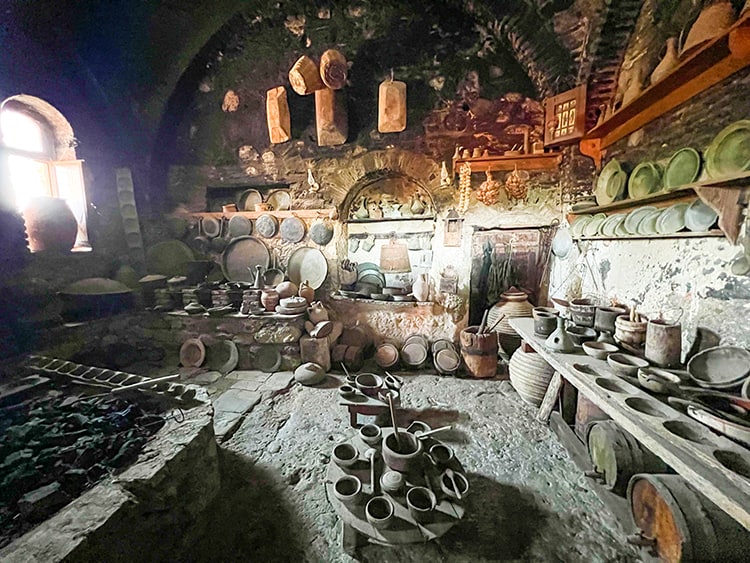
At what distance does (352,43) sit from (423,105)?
3.86 ft

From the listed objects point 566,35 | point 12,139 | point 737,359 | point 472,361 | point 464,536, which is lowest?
point 464,536

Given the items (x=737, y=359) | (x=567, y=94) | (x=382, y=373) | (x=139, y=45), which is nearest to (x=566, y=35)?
(x=567, y=94)

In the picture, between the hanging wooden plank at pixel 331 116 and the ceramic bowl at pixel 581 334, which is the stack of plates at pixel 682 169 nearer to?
the ceramic bowl at pixel 581 334

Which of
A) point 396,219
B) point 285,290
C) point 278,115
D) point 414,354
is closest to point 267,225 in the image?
point 285,290

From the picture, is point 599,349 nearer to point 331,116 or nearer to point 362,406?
point 362,406

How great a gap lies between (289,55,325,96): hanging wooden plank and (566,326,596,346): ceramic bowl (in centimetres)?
370

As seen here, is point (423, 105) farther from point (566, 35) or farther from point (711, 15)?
point (711, 15)

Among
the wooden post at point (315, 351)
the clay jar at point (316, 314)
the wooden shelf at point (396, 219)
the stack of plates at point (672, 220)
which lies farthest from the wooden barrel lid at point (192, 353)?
the stack of plates at point (672, 220)

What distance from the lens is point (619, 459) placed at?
170 cm

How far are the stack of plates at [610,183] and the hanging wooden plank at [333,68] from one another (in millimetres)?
2921

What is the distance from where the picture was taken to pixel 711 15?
170 centimetres

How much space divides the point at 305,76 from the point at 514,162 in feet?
8.58

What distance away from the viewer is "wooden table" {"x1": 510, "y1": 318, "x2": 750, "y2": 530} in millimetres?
973

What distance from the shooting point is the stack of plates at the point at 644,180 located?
2201 millimetres
